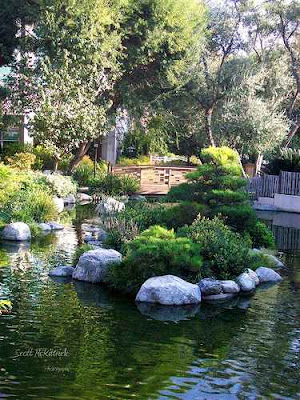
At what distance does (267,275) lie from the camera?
11359 millimetres

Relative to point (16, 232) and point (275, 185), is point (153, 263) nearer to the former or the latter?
point (16, 232)

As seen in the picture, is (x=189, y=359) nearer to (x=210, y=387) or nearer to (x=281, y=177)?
(x=210, y=387)

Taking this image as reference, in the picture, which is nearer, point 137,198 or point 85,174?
point 137,198

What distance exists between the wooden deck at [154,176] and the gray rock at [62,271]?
16756mm

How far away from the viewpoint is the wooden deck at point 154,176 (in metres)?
28.4

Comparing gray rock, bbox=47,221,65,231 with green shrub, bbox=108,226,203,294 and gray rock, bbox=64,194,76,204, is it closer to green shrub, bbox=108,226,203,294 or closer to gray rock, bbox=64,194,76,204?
gray rock, bbox=64,194,76,204

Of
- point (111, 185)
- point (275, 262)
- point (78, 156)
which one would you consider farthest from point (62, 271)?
point (78, 156)

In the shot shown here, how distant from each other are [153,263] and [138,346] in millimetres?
2694

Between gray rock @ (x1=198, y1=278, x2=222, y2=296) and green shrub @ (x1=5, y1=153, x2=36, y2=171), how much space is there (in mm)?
15398

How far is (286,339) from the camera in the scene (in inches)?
313

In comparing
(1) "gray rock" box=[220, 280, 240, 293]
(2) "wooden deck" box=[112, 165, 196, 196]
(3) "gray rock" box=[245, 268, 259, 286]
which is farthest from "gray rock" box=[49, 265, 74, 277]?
(2) "wooden deck" box=[112, 165, 196, 196]

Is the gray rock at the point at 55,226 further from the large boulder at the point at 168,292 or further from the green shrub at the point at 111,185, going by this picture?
the green shrub at the point at 111,185

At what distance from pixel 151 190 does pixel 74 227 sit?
11660 millimetres

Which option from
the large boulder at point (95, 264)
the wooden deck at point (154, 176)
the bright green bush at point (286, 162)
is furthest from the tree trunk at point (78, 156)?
the large boulder at point (95, 264)
